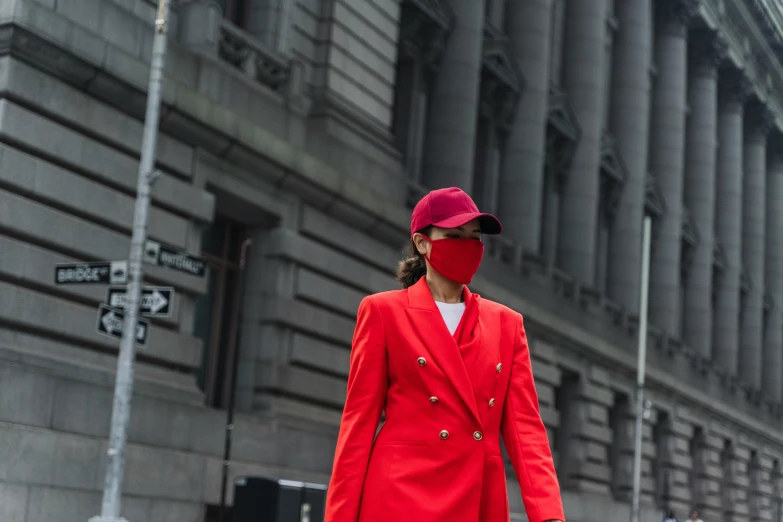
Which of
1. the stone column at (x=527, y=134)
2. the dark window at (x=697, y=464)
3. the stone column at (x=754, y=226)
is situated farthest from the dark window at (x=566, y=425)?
the stone column at (x=754, y=226)

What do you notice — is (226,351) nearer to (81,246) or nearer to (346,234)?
(346,234)

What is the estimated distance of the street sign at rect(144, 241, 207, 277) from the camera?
14578mm

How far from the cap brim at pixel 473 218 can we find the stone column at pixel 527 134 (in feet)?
97.9

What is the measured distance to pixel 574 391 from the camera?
119 feet

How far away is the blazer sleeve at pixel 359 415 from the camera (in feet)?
15.5

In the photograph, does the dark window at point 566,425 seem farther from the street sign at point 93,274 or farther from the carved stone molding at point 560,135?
the street sign at point 93,274

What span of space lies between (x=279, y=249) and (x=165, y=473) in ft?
15.1

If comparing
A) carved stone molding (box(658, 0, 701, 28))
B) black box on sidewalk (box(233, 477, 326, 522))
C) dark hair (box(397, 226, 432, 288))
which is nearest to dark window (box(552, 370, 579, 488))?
carved stone molding (box(658, 0, 701, 28))

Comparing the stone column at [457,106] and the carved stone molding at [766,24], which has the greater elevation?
the carved stone molding at [766,24]

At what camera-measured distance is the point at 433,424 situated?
4.80m

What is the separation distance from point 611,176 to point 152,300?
3095cm

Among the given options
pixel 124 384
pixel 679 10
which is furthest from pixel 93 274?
pixel 679 10

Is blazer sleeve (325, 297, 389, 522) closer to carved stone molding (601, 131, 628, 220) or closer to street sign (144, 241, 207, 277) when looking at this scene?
street sign (144, 241, 207, 277)

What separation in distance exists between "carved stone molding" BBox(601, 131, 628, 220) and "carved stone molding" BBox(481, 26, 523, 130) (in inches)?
323
